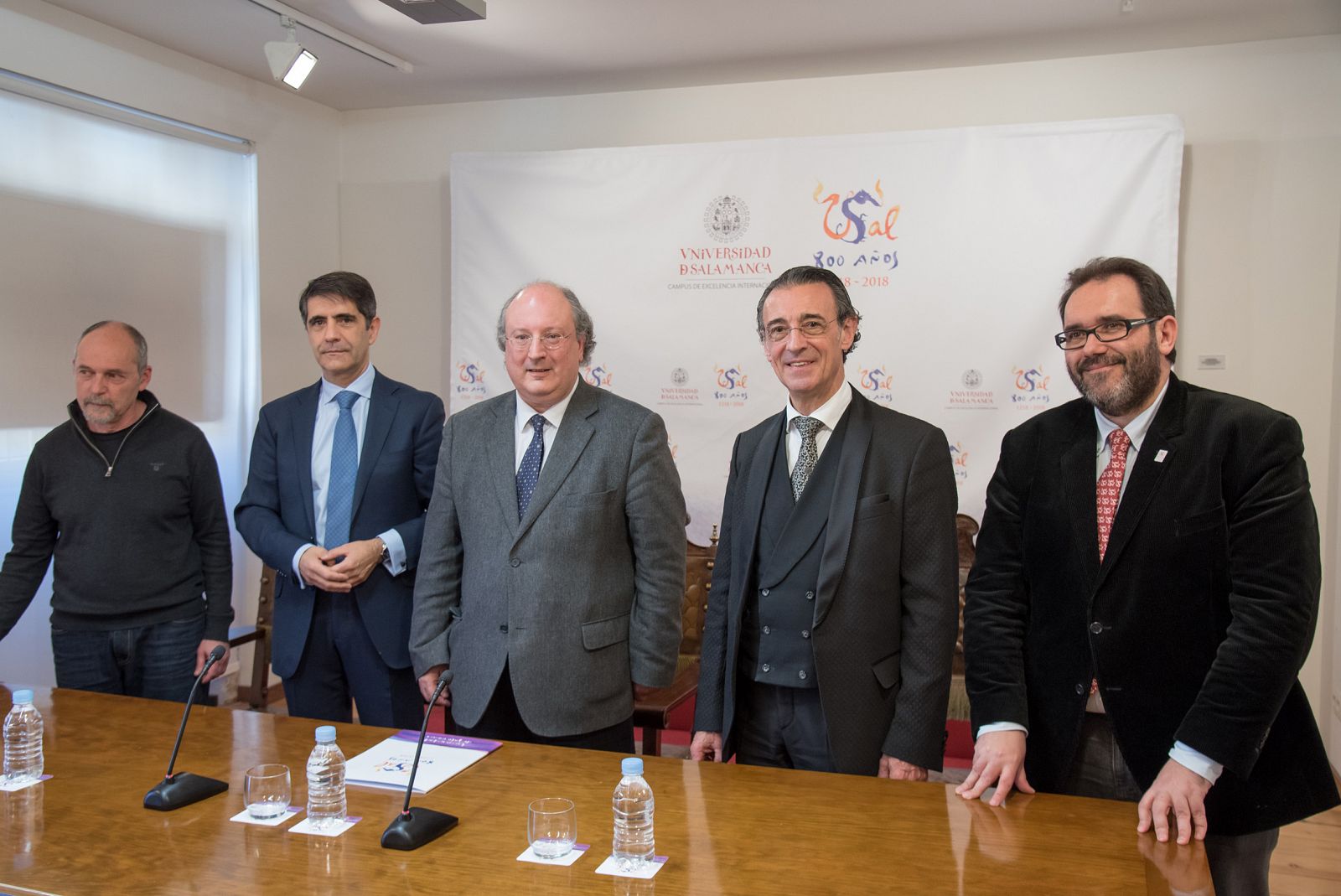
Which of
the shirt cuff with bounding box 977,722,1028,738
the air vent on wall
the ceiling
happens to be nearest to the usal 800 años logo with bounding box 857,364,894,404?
the ceiling

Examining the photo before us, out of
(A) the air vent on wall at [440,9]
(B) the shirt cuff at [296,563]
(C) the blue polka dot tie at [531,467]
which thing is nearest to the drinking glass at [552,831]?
(C) the blue polka dot tie at [531,467]

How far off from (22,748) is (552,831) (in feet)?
3.57

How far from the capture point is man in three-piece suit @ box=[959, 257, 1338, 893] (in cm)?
173

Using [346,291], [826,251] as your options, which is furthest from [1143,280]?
[826,251]

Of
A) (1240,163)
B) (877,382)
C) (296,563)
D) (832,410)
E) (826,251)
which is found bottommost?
(296,563)

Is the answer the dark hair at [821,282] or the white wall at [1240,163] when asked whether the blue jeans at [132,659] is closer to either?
the dark hair at [821,282]

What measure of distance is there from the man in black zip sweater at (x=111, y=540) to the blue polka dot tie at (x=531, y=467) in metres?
→ 1.14

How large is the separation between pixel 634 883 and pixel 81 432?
2.34 m

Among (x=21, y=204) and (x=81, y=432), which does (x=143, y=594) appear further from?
(x=21, y=204)

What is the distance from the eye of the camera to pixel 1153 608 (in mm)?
1859

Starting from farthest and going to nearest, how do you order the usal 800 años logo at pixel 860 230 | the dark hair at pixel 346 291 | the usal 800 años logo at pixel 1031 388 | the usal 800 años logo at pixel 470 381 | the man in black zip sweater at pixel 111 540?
the usal 800 años logo at pixel 470 381
the usal 800 años logo at pixel 860 230
the usal 800 años logo at pixel 1031 388
the man in black zip sweater at pixel 111 540
the dark hair at pixel 346 291

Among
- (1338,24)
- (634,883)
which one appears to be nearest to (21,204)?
(634,883)

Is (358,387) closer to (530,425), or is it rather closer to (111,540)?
(530,425)

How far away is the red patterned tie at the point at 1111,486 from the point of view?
194 centimetres
